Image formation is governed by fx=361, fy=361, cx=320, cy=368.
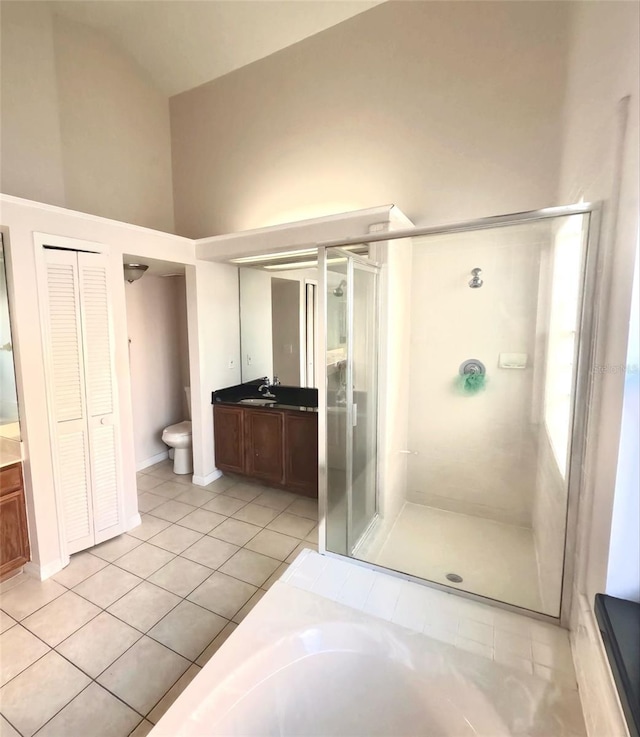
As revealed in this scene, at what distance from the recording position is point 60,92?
2840 millimetres

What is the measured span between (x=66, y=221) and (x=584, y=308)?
2.94 metres

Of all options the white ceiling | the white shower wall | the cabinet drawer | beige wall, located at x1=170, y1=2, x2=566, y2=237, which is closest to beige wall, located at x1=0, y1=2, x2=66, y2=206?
the white ceiling

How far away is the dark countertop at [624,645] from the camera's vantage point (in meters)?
0.83

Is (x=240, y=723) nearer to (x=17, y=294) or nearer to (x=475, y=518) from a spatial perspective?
(x=475, y=518)

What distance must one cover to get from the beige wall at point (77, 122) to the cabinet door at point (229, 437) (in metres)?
2.09

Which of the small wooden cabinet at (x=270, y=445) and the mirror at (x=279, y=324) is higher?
the mirror at (x=279, y=324)

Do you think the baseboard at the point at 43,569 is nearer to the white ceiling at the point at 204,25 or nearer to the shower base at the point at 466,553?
the shower base at the point at 466,553

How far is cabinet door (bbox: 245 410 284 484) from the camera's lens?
11.0 ft

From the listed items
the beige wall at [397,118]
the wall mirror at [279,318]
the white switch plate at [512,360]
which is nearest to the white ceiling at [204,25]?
the beige wall at [397,118]

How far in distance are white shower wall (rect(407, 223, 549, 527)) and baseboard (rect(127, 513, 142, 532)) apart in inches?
88.0

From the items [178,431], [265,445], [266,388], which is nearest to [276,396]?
[266,388]

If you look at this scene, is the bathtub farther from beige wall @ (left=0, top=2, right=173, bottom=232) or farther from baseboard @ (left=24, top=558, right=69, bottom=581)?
beige wall @ (left=0, top=2, right=173, bottom=232)

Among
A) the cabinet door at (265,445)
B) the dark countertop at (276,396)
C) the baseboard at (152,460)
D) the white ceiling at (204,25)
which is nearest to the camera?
the white ceiling at (204,25)

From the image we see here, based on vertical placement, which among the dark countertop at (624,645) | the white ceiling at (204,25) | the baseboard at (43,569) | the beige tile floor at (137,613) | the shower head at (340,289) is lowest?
the beige tile floor at (137,613)
